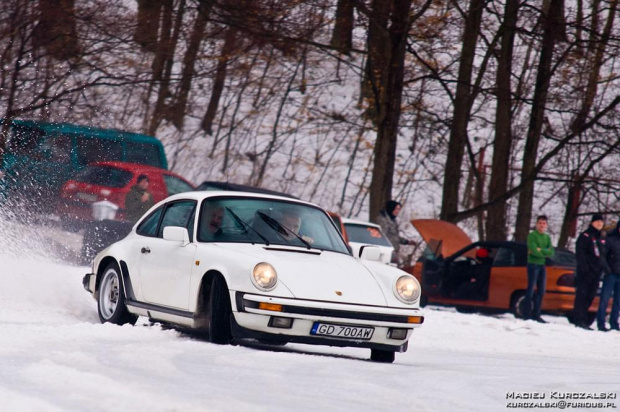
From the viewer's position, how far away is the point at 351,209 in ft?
107

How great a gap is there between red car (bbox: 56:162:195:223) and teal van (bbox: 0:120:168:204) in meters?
0.31

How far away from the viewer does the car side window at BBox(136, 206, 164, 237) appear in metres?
10.2

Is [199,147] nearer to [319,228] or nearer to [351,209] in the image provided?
[351,209]

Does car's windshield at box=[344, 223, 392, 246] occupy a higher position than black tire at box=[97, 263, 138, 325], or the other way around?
car's windshield at box=[344, 223, 392, 246]

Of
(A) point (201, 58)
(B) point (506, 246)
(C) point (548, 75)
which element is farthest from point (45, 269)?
(C) point (548, 75)

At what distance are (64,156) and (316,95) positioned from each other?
64.6 ft

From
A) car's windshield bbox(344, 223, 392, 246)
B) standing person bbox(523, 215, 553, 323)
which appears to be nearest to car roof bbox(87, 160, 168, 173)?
car's windshield bbox(344, 223, 392, 246)

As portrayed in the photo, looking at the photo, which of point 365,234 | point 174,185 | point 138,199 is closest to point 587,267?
point 365,234

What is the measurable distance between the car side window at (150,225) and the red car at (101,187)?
821cm

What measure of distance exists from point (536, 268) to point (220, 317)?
399 inches

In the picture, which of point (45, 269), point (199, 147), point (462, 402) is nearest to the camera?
point (462, 402)

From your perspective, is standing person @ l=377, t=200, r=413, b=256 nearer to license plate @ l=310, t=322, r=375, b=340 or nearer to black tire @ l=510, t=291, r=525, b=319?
black tire @ l=510, t=291, r=525, b=319

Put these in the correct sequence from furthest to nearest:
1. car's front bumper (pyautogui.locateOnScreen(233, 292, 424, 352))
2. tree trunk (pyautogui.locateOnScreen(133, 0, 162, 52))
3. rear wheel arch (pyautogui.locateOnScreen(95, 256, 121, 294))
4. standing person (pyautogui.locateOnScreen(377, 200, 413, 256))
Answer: tree trunk (pyautogui.locateOnScreen(133, 0, 162, 52)) → standing person (pyautogui.locateOnScreen(377, 200, 413, 256)) → rear wheel arch (pyautogui.locateOnScreen(95, 256, 121, 294)) → car's front bumper (pyautogui.locateOnScreen(233, 292, 424, 352))

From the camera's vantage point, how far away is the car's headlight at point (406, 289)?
8742 mm
